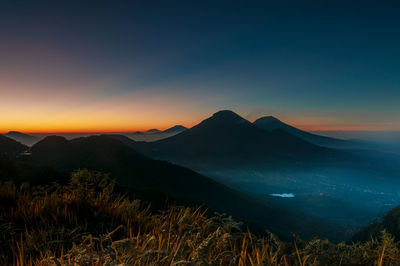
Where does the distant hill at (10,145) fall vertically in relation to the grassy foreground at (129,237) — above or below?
below

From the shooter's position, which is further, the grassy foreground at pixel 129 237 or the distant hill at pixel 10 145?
the distant hill at pixel 10 145

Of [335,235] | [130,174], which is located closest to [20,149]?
[130,174]

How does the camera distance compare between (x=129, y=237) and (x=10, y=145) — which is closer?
(x=129, y=237)

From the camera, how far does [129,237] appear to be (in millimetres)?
3393

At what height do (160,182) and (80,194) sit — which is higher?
(80,194)

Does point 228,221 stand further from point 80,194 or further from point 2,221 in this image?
point 2,221

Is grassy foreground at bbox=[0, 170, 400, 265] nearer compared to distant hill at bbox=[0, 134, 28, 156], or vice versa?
grassy foreground at bbox=[0, 170, 400, 265]

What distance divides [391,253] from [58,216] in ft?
16.9

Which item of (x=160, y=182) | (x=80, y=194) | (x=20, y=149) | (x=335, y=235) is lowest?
(x=335, y=235)

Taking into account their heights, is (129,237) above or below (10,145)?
above

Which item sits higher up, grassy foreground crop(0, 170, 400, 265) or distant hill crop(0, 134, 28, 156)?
grassy foreground crop(0, 170, 400, 265)

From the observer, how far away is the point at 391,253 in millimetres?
2838

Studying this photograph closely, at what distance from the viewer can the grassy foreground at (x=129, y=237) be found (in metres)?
2.41

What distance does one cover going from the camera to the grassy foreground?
2410 mm
